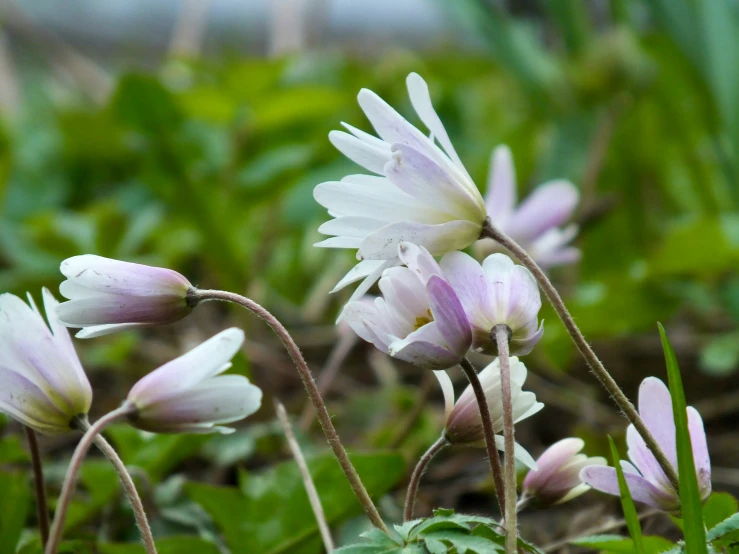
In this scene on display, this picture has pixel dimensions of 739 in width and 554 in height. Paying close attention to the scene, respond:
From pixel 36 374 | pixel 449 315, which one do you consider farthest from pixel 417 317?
pixel 36 374

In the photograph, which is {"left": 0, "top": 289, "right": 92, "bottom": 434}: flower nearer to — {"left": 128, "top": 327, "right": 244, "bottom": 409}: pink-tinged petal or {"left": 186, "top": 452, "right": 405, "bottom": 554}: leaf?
{"left": 128, "top": 327, "right": 244, "bottom": 409}: pink-tinged petal

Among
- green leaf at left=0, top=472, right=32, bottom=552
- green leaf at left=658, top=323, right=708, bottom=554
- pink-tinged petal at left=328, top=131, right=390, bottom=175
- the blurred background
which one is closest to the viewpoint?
green leaf at left=658, top=323, right=708, bottom=554

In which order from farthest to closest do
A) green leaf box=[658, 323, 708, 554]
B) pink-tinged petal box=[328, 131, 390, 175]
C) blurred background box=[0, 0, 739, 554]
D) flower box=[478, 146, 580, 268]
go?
flower box=[478, 146, 580, 268], blurred background box=[0, 0, 739, 554], pink-tinged petal box=[328, 131, 390, 175], green leaf box=[658, 323, 708, 554]

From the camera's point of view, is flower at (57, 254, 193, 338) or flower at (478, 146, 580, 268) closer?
flower at (57, 254, 193, 338)

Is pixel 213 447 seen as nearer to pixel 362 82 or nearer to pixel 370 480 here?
pixel 370 480

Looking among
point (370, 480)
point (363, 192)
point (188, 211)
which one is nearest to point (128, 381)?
point (188, 211)

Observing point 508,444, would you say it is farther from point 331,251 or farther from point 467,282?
point 331,251

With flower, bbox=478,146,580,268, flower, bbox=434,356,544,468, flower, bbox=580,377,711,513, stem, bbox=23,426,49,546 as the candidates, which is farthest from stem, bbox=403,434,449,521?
flower, bbox=478,146,580,268
